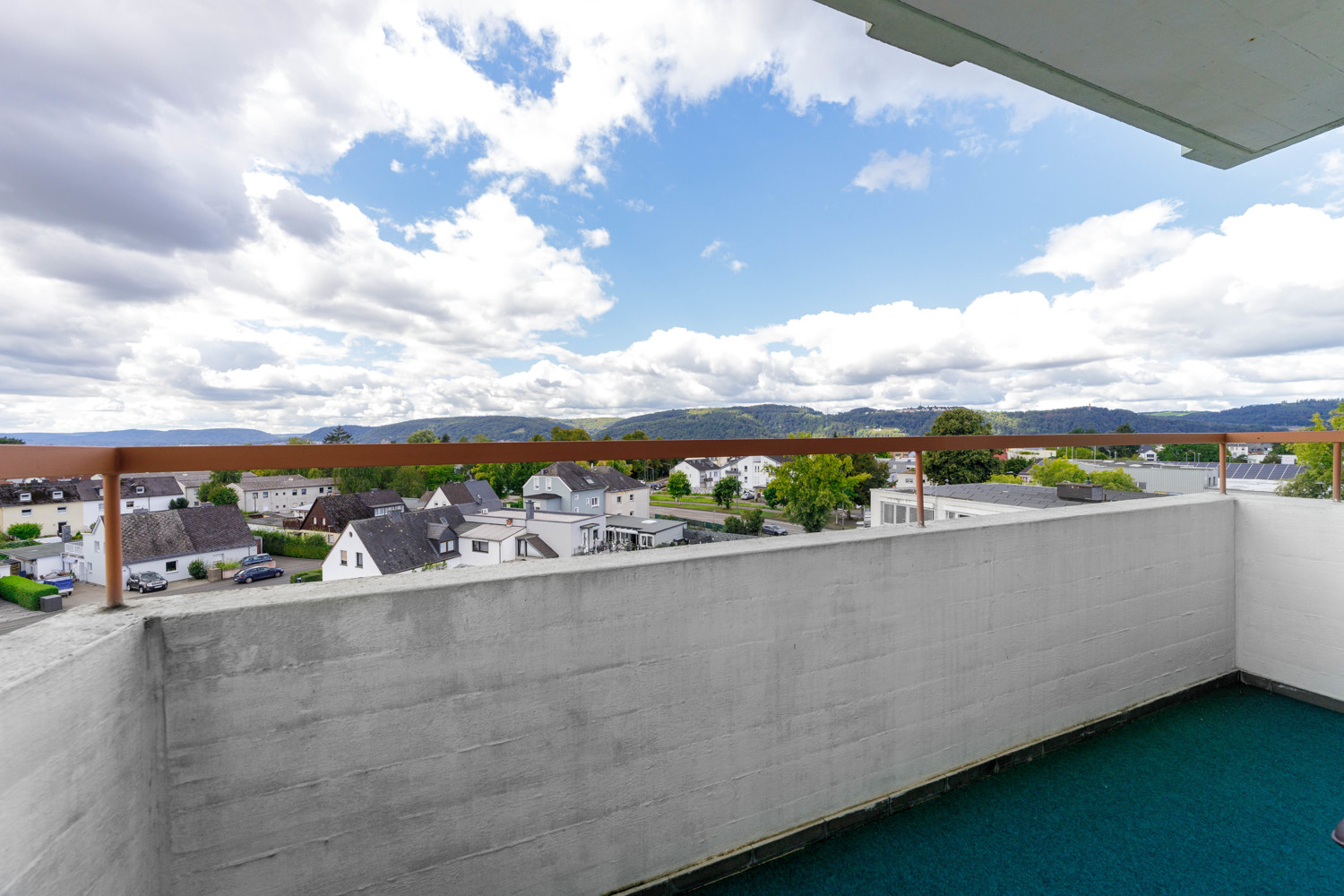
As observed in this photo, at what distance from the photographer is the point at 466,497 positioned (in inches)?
61.2

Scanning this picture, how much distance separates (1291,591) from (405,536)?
4.44m

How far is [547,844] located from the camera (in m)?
1.39

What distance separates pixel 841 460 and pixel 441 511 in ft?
7.25

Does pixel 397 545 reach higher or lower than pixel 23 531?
lower

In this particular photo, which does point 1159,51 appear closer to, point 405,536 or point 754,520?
point 754,520

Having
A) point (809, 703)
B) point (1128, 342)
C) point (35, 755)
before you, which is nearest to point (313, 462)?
point (35, 755)

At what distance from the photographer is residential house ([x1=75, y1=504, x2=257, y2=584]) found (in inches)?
43.2

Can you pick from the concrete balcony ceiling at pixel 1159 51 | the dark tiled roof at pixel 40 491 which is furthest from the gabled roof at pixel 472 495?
the concrete balcony ceiling at pixel 1159 51

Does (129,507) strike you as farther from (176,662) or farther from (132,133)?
(132,133)

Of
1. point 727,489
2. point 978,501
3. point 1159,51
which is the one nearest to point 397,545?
point 727,489

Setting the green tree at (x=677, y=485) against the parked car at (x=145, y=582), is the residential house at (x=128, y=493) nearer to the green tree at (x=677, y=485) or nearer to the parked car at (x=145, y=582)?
the parked car at (x=145, y=582)

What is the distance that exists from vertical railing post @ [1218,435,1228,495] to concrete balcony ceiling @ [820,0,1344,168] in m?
1.66

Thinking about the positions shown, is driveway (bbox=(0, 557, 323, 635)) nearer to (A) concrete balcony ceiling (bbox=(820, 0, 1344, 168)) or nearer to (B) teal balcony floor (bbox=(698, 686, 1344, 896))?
(B) teal balcony floor (bbox=(698, 686, 1344, 896))

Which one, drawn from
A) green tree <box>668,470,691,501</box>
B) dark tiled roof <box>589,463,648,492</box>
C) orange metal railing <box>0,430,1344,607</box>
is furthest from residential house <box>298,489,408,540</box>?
green tree <box>668,470,691,501</box>
